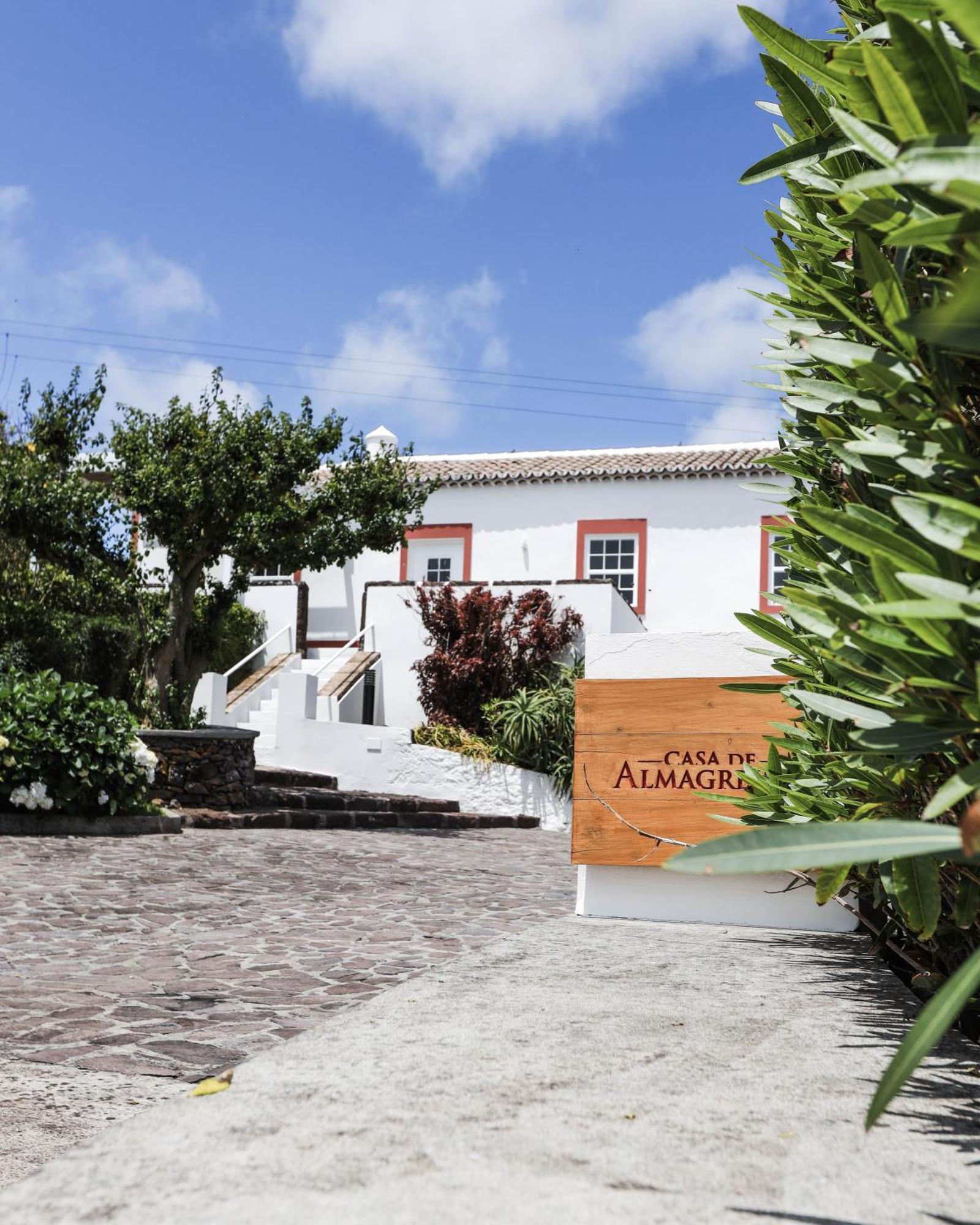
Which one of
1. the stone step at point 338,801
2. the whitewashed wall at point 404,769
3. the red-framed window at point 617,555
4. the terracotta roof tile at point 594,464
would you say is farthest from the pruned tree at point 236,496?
the red-framed window at point 617,555

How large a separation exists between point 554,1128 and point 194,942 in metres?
4.10

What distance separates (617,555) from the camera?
22734 mm

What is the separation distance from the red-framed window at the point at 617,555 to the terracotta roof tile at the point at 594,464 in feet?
3.28

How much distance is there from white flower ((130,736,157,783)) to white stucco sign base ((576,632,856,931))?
21.3 feet

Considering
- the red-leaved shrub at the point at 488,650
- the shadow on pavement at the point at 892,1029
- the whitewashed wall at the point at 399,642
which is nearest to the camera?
the shadow on pavement at the point at 892,1029

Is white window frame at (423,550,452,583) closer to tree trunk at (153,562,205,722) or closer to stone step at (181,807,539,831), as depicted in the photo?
stone step at (181,807,539,831)

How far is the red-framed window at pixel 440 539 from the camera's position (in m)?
23.4

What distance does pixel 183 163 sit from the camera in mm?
13961

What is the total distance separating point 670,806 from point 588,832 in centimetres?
43

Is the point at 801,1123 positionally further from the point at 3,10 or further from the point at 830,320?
the point at 3,10

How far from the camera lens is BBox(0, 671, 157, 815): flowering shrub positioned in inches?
407

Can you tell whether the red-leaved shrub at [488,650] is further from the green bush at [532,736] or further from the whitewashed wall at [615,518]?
the whitewashed wall at [615,518]

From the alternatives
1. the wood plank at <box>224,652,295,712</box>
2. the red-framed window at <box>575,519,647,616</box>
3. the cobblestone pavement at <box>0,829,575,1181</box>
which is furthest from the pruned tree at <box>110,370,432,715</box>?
the red-framed window at <box>575,519,647,616</box>

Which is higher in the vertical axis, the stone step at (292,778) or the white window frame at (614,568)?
the white window frame at (614,568)
